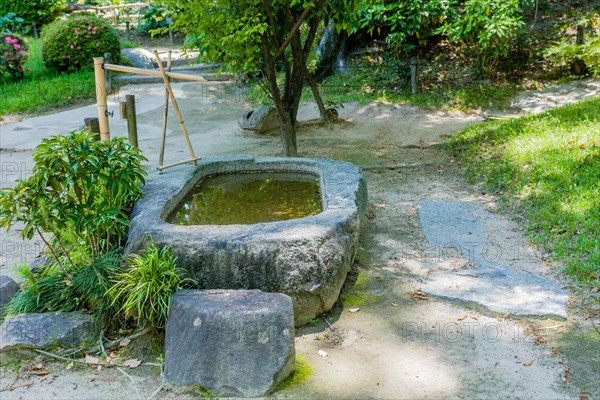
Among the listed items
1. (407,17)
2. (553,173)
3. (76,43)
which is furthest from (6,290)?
(76,43)

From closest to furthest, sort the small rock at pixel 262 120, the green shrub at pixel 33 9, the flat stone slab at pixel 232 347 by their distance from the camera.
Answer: the flat stone slab at pixel 232 347
the small rock at pixel 262 120
the green shrub at pixel 33 9

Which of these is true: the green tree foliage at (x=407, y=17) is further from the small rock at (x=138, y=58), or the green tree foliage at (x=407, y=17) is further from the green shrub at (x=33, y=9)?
the green shrub at (x=33, y=9)

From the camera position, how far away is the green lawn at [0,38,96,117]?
12.1 m

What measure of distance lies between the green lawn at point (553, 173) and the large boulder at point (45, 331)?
3.40 metres

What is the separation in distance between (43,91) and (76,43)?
2.02 m

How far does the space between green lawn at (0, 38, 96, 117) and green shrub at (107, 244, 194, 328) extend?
8818 millimetres

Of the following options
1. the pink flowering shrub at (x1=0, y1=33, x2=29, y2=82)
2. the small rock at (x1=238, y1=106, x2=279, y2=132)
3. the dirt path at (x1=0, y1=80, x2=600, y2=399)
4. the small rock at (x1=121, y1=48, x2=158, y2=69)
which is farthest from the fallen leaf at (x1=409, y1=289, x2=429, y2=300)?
the small rock at (x1=121, y1=48, x2=158, y2=69)

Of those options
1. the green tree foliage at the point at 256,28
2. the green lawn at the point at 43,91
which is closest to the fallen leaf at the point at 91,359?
the green tree foliage at the point at 256,28

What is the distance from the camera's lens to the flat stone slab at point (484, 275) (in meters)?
4.32

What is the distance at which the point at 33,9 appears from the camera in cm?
1814

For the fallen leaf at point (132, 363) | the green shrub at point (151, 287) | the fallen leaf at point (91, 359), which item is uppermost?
the green shrub at point (151, 287)

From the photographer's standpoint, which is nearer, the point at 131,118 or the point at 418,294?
the point at 418,294

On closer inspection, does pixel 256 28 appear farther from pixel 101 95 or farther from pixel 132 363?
pixel 132 363

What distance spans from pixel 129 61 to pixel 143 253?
485 inches
